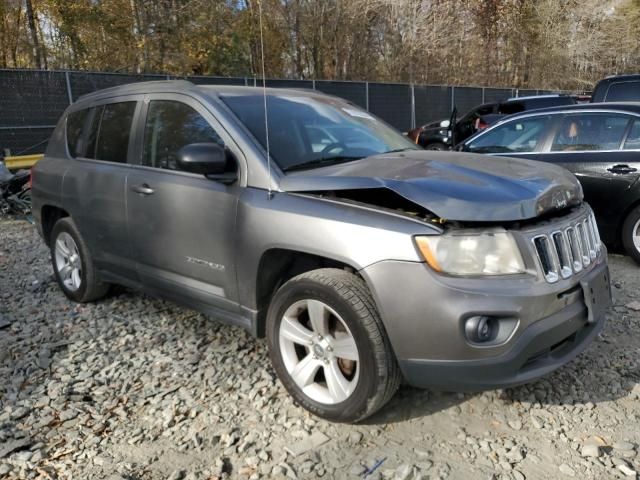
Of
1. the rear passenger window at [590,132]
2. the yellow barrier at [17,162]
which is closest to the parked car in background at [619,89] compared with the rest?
the rear passenger window at [590,132]

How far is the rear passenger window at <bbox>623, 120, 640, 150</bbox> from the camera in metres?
5.27

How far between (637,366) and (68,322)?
4.06m

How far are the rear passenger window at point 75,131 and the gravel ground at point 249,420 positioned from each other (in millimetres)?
1554

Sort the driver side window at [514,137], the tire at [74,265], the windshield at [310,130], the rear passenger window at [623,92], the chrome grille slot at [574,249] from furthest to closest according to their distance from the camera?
the rear passenger window at [623,92] < the driver side window at [514,137] < the tire at [74,265] < the windshield at [310,130] < the chrome grille slot at [574,249]

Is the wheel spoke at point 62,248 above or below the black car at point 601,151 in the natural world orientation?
below

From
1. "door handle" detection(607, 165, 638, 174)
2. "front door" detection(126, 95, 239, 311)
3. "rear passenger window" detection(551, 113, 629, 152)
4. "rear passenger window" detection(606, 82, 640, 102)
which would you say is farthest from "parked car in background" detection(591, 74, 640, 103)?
"front door" detection(126, 95, 239, 311)

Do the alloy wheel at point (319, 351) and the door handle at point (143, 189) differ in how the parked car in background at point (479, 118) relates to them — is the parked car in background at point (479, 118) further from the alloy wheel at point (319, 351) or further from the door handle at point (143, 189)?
the alloy wheel at point (319, 351)

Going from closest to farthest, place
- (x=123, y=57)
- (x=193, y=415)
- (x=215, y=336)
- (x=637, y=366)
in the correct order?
(x=193, y=415) < (x=637, y=366) < (x=215, y=336) < (x=123, y=57)

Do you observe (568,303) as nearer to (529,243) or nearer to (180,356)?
(529,243)

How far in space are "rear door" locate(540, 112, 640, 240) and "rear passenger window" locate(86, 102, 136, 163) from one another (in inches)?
168

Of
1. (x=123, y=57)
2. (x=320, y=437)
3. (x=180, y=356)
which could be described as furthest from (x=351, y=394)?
(x=123, y=57)

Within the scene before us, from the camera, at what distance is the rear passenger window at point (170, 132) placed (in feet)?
11.1

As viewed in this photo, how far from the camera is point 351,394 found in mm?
2660

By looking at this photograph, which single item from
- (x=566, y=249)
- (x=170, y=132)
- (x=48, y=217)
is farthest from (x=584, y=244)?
(x=48, y=217)
